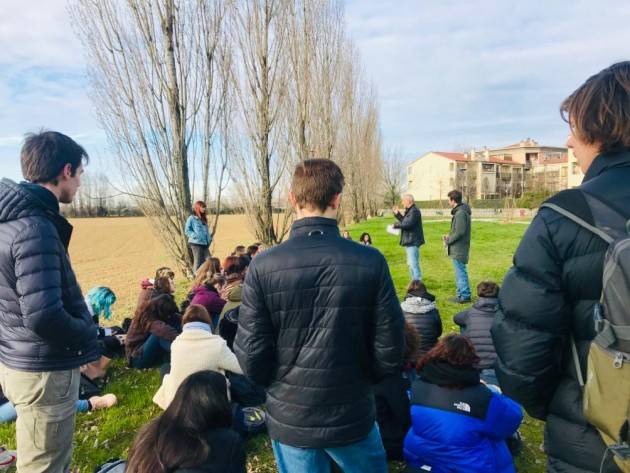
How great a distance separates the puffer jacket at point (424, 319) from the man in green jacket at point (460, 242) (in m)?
3.19

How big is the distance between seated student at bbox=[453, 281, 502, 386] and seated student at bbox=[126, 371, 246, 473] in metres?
2.78

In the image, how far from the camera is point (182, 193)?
10.2 m

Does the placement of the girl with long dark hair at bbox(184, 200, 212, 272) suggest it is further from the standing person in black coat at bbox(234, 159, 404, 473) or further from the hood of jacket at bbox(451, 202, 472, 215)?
the standing person in black coat at bbox(234, 159, 404, 473)

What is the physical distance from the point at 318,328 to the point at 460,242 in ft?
21.1

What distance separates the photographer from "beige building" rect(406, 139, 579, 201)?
208 feet

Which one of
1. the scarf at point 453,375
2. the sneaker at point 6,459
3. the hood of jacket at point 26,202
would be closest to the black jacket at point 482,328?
the scarf at point 453,375

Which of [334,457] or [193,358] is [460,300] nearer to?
[193,358]

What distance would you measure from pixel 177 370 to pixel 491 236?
717 inches

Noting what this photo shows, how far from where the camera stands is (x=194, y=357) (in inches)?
131

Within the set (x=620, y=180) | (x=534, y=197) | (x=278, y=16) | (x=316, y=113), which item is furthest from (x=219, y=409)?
(x=534, y=197)

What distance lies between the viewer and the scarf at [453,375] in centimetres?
266

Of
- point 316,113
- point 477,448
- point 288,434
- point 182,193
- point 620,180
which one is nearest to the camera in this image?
point 620,180

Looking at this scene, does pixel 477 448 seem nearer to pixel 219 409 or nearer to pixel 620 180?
pixel 219 409

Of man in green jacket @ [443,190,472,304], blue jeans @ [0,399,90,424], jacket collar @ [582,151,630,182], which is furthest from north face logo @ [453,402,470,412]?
man in green jacket @ [443,190,472,304]
